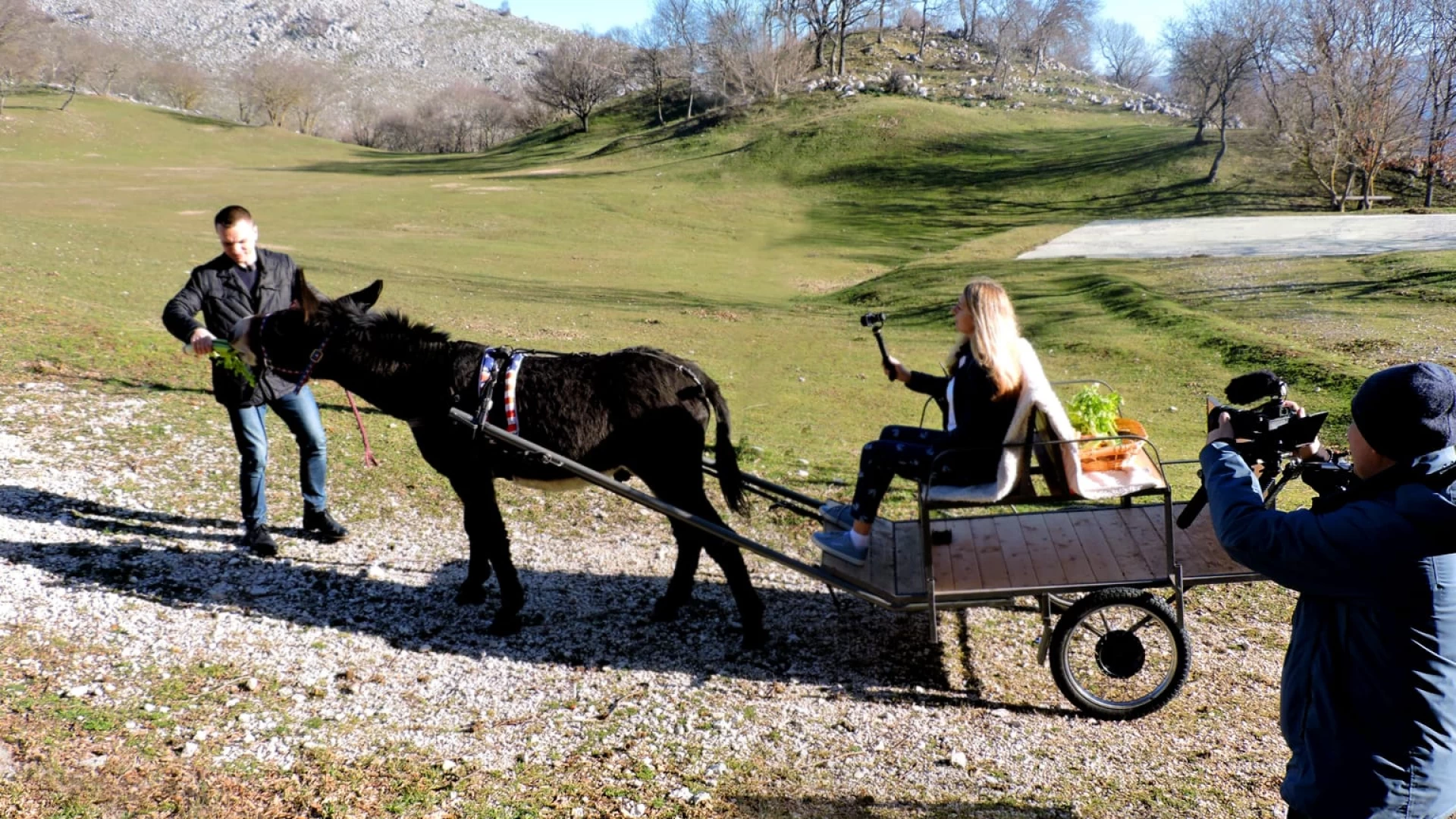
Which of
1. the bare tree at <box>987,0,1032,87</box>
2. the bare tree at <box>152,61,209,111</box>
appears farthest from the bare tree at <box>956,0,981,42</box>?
the bare tree at <box>152,61,209,111</box>

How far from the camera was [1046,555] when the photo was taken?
5.91 m

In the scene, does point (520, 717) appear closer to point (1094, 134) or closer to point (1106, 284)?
point (1106, 284)

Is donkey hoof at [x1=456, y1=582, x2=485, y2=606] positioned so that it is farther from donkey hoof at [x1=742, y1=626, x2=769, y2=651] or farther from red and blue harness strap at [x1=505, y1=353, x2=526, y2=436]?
donkey hoof at [x1=742, y1=626, x2=769, y2=651]

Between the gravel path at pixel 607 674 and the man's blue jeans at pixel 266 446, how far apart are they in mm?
463

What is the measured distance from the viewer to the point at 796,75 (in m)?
82.8

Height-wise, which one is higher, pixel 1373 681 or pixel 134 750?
pixel 1373 681

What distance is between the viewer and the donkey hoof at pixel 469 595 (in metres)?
7.07

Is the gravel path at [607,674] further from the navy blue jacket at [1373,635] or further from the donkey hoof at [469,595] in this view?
the navy blue jacket at [1373,635]

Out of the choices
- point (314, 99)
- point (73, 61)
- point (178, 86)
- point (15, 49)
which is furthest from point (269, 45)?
point (15, 49)

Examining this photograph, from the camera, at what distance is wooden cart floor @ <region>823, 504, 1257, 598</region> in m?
5.53

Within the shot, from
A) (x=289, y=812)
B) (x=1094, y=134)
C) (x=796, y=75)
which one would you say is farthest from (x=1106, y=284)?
(x=796, y=75)

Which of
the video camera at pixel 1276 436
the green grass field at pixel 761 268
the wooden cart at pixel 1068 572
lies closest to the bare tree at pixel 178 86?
the green grass field at pixel 761 268

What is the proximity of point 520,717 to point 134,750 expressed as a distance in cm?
207

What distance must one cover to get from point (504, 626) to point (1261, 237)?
3416 centimetres
